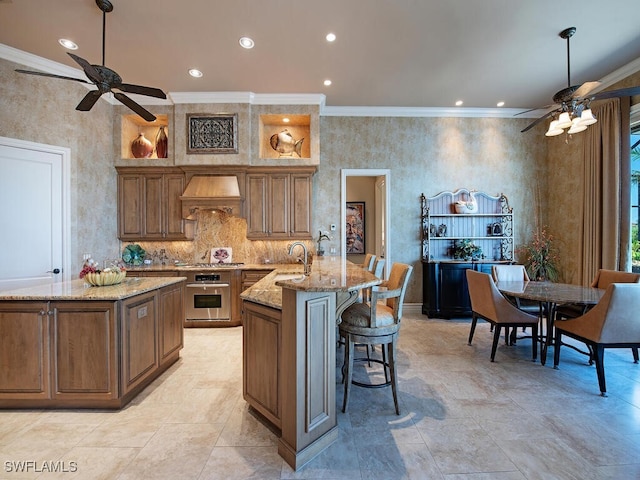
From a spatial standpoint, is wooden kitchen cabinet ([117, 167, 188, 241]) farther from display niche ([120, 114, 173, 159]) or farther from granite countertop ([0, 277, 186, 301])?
granite countertop ([0, 277, 186, 301])

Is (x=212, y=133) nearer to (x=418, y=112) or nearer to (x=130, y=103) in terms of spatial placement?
(x=130, y=103)

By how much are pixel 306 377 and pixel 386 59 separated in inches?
144

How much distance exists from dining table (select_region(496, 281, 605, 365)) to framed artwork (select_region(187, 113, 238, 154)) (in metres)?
4.12

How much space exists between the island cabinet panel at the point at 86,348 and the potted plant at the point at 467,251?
4.78 m

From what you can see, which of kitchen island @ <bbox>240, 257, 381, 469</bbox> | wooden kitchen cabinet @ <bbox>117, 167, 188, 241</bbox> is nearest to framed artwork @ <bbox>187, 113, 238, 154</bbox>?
wooden kitchen cabinet @ <bbox>117, 167, 188, 241</bbox>

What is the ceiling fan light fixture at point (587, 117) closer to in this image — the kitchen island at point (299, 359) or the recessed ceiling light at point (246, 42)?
the kitchen island at point (299, 359)

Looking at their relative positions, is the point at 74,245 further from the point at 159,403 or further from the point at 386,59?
the point at 386,59

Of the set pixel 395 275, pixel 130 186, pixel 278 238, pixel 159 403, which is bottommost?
pixel 159 403

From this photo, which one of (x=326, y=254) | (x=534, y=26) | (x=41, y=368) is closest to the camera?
(x=41, y=368)

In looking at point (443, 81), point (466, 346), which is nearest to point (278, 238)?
point (466, 346)

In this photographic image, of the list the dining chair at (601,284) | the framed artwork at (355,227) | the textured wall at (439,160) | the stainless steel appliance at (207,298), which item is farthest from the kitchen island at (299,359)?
the framed artwork at (355,227)

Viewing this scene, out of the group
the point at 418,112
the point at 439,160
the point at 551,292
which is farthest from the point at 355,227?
the point at 551,292

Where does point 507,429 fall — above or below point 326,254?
below

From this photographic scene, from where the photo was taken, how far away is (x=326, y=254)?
16.6 ft
